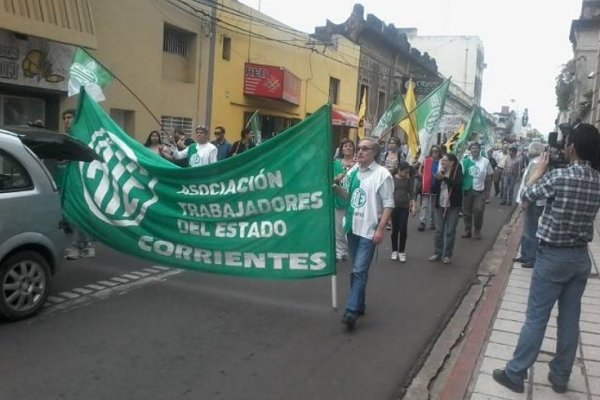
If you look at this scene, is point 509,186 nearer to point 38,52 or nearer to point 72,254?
point 38,52

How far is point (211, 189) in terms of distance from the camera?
6152 millimetres

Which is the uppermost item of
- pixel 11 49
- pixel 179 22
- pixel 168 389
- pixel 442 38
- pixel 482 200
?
pixel 442 38

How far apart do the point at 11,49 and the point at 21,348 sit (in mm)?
8501

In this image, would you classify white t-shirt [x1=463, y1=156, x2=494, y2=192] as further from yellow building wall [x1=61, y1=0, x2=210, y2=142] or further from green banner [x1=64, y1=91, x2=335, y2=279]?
yellow building wall [x1=61, y1=0, x2=210, y2=142]

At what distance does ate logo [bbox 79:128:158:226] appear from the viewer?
6.54 meters

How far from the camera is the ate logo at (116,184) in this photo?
6.54 m

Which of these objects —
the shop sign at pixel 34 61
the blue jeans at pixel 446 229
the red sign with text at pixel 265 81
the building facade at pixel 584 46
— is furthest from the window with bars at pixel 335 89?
the blue jeans at pixel 446 229

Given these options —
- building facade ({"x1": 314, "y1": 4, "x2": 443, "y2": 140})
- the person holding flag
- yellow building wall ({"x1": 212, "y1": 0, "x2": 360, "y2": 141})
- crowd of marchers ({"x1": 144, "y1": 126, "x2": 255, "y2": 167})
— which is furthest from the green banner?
building facade ({"x1": 314, "y1": 4, "x2": 443, "y2": 140})

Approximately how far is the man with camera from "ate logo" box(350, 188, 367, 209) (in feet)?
5.53

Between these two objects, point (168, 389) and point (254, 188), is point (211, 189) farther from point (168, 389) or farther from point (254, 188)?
point (168, 389)

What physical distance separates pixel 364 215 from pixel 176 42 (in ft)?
42.3

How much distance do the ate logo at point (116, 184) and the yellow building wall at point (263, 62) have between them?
11.4 m

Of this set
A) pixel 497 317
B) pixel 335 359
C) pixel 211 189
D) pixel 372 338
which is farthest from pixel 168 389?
pixel 497 317

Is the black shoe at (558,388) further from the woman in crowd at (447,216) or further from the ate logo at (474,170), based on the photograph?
the ate logo at (474,170)
